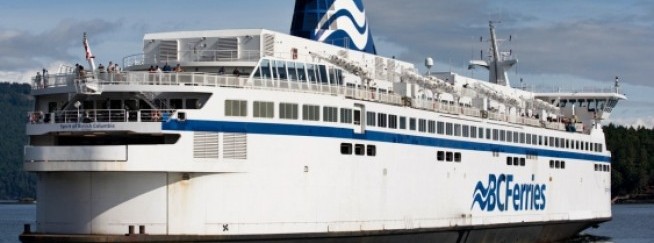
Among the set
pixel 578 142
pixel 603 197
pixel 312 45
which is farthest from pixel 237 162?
pixel 603 197

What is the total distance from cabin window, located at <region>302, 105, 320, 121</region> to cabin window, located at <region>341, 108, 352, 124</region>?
1354 millimetres

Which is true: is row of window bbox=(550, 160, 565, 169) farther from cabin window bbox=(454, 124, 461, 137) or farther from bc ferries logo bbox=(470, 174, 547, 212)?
cabin window bbox=(454, 124, 461, 137)

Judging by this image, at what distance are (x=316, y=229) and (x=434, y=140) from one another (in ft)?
27.9

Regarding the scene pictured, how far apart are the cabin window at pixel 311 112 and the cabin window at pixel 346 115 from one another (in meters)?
1.35

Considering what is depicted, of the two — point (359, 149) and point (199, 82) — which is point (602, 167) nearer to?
point (359, 149)

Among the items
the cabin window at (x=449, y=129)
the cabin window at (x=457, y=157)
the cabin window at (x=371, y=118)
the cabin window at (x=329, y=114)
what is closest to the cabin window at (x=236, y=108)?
the cabin window at (x=329, y=114)

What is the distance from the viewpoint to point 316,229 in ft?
122

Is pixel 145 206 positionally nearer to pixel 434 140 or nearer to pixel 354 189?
pixel 354 189

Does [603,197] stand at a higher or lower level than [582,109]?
lower

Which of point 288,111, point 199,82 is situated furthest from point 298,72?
point 199,82

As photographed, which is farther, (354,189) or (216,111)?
(354,189)

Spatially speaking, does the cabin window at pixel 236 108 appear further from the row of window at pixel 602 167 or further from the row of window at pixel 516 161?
the row of window at pixel 602 167

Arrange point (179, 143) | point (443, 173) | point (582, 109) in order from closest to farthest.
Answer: point (179, 143) → point (443, 173) → point (582, 109)

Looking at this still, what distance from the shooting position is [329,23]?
45812 millimetres
